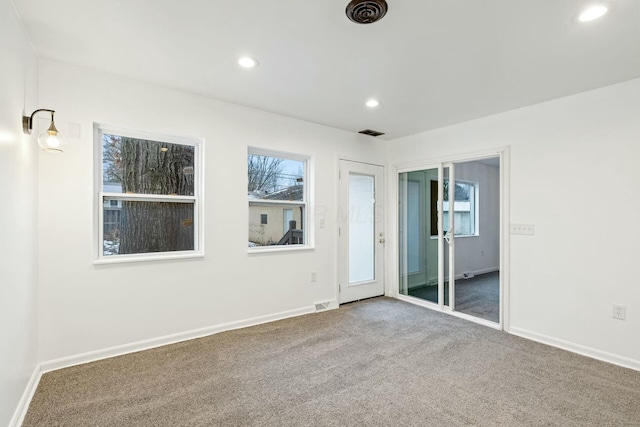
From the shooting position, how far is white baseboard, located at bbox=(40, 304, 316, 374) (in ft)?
8.35

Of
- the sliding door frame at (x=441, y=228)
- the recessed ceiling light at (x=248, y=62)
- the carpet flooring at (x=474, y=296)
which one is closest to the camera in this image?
the recessed ceiling light at (x=248, y=62)

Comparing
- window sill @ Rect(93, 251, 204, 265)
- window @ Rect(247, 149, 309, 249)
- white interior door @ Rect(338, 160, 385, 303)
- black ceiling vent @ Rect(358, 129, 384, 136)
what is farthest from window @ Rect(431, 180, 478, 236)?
window sill @ Rect(93, 251, 204, 265)

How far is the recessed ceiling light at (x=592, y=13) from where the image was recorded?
5.92 feet

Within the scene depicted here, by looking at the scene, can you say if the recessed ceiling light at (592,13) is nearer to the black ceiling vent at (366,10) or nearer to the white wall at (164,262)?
the black ceiling vent at (366,10)

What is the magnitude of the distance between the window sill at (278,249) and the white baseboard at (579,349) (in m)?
2.47

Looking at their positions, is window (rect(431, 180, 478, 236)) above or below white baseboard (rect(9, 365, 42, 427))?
above

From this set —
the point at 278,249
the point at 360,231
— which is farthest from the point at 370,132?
the point at 278,249

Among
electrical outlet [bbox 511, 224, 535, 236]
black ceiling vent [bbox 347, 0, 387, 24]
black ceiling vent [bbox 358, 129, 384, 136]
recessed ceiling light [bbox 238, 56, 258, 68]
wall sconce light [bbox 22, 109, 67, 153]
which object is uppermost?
recessed ceiling light [bbox 238, 56, 258, 68]

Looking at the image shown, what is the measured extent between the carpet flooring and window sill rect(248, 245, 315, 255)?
1762mm

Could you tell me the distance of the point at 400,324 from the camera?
11.9 feet

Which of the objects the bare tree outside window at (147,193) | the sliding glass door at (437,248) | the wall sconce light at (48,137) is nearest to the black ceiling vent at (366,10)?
the wall sconce light at (48,137)

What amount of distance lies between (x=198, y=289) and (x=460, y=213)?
504cm

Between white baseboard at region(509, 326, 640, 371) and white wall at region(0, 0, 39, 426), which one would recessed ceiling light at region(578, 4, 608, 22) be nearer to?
white baseboard at region(509, 326, 640, 371)

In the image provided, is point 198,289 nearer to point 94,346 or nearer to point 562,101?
point 94,346
